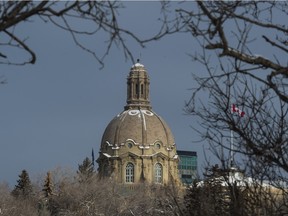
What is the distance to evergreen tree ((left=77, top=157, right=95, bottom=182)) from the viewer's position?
7591 centimetres

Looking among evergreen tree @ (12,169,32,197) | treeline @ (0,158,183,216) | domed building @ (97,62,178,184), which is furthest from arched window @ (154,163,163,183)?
evergreen tree @ (12,169,32,197)

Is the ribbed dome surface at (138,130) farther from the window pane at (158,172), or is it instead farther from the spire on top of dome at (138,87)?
the spire on top of dome at (138,87)

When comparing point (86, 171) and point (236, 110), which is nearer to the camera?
point (236, 110)

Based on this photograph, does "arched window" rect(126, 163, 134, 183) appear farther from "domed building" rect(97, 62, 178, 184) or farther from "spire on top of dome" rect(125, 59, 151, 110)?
"spire on top of dome" rect(125, 59, 151, 110)

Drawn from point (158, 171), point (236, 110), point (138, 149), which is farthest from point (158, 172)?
point (236, 110)

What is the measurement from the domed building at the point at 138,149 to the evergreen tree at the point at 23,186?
69.5 ft

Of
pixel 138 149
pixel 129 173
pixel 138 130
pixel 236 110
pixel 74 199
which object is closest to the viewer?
pixel 236 110

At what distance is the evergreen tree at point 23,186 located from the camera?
229 ft

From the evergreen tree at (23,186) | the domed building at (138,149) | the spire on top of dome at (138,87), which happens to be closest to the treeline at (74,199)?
the evergreen tree at (23,186)

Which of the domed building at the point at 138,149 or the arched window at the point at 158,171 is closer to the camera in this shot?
the domed building at the point at 138,149

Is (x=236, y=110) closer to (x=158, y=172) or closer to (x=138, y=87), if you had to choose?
(x=158, y=172)

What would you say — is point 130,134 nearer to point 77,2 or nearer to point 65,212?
point 65,212

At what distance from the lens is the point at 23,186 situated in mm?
72625

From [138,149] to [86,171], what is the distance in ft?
50.6
